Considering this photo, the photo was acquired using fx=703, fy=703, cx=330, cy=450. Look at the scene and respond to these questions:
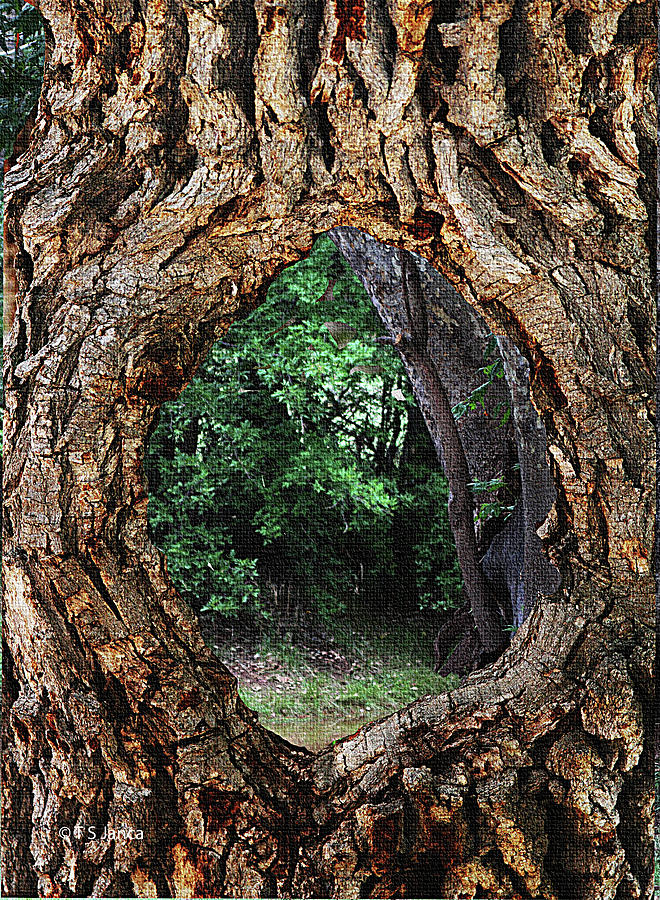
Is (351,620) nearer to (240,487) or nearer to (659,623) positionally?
(240,487)

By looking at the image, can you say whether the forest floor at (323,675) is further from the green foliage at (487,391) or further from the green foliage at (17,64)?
the green foliage at (17,64)

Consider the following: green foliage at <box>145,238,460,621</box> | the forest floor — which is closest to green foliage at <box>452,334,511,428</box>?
green foliage at <box>145,238,460,621</box>

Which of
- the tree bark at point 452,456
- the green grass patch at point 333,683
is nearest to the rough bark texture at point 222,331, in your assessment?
the green grass patch at point 333,683

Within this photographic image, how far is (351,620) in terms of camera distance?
791mm

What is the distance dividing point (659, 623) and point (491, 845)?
0.72 ft

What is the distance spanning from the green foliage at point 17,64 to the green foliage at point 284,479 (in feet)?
1.08

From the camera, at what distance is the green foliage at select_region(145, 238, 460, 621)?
2.72 ft

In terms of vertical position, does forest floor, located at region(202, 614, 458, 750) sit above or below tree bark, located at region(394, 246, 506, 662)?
below

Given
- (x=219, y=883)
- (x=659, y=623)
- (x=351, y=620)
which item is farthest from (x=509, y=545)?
(x=219, y=883)

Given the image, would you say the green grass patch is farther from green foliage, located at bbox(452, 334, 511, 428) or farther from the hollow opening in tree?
green foliage, located at bbox(452, 334, 511, 428)

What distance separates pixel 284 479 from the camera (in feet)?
2.79

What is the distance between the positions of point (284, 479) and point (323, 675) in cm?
23

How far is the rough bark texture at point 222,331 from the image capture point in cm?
54

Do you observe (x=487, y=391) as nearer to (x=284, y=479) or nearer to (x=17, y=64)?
(x=284, y=479)
